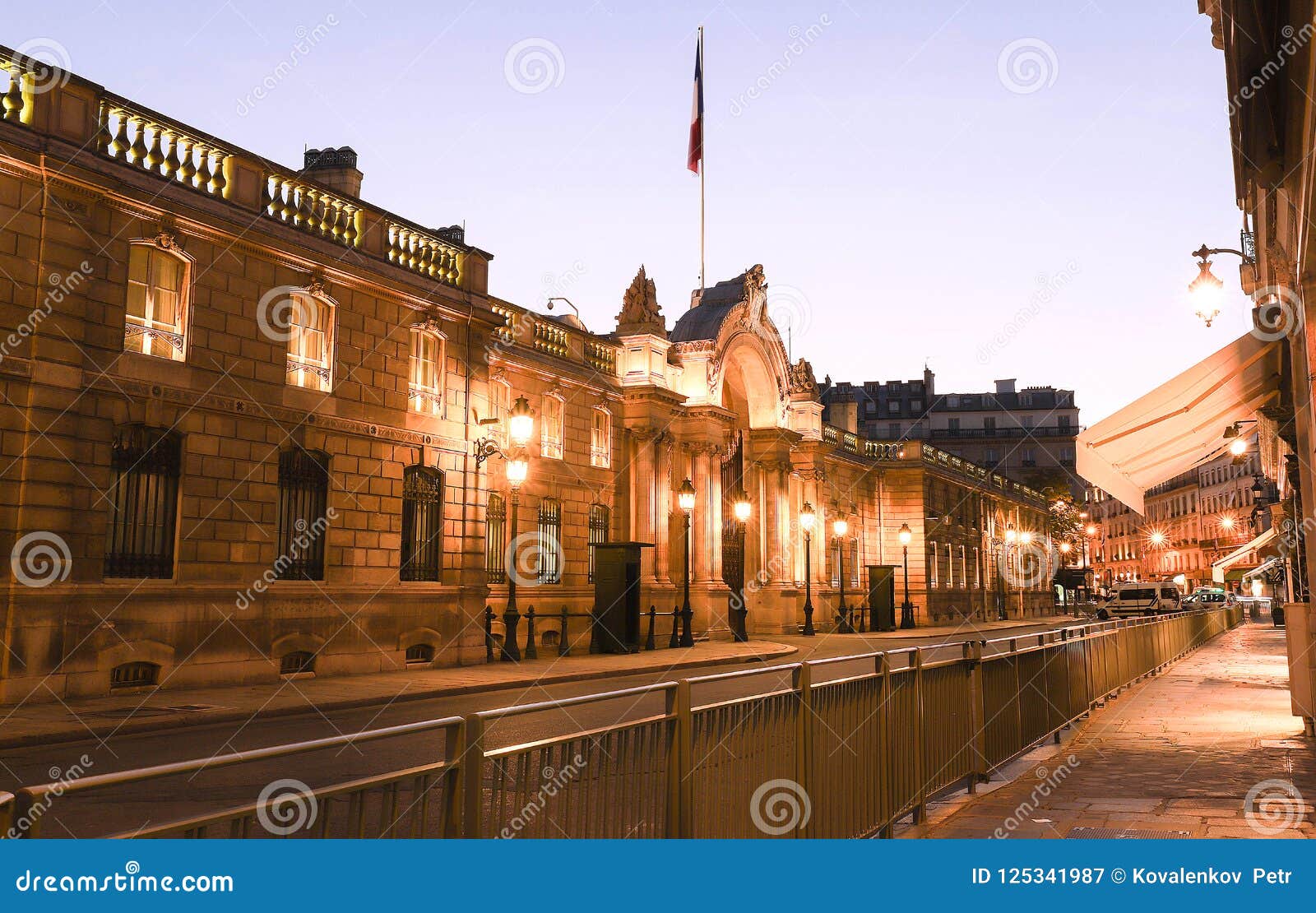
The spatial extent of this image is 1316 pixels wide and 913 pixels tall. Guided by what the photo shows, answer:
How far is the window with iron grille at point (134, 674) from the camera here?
57.2ft

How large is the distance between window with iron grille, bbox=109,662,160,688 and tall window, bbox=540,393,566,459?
44.1 ft

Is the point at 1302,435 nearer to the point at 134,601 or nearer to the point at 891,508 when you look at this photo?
the point at 134,601

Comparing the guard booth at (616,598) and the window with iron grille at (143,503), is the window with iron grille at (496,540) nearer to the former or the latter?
the guard booth at (616,598)

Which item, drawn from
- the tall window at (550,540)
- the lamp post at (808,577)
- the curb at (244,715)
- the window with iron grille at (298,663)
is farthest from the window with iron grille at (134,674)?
the lamp post at (808,577)

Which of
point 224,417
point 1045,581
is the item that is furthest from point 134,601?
point 1045,581

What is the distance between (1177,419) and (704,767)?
10286 millimetres

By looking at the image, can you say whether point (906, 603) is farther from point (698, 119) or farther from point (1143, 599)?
point (698, 119)

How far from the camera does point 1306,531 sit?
1245cm

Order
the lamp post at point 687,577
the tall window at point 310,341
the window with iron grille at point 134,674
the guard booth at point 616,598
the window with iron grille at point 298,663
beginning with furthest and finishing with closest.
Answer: the lamp post at point 687,577, the guard booth at point 616,598, the tall window at point 310,341, the window with iron grille at point 298,663, the window with iron grille at point 134,674

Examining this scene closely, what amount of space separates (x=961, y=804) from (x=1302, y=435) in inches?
273

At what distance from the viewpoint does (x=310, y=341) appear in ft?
71.5

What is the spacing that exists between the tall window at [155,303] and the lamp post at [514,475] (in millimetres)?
6617

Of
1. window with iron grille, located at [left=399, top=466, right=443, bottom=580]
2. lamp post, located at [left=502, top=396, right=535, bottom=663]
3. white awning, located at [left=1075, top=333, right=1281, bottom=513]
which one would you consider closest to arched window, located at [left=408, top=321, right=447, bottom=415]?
window with iron grille, located at [left=399, top=466, right=443, bottom=580]

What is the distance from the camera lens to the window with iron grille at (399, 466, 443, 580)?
24.0 meters
